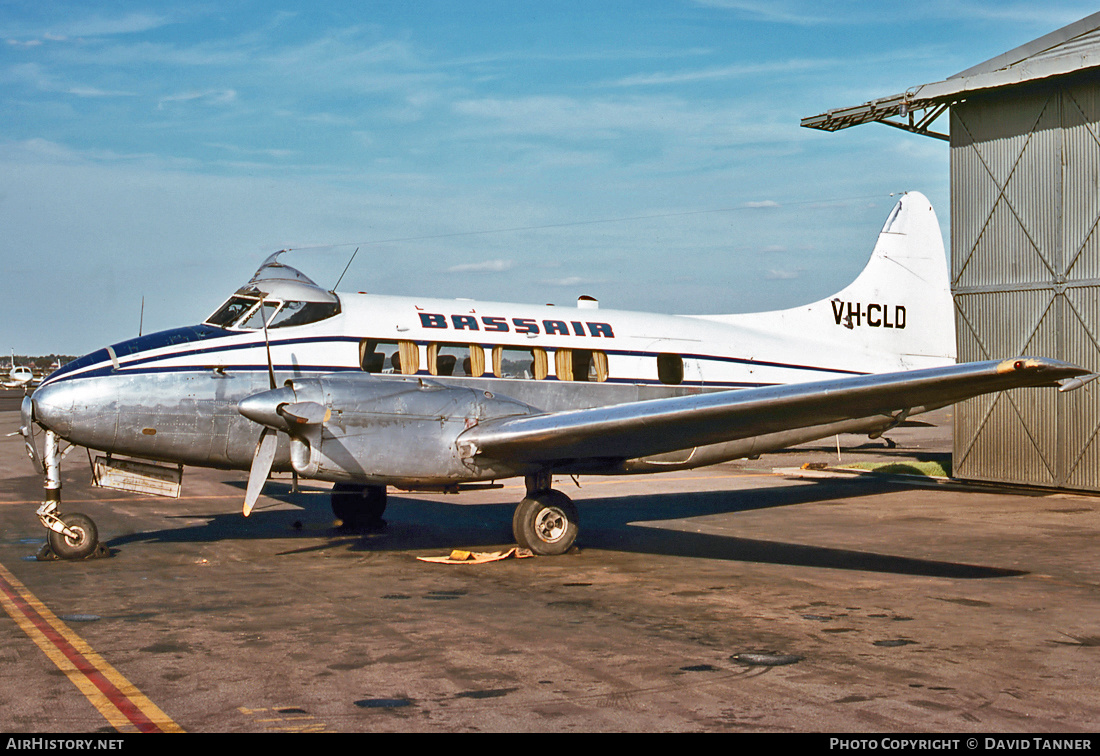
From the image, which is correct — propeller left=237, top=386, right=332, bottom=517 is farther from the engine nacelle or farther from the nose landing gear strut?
the nose landing gear strut

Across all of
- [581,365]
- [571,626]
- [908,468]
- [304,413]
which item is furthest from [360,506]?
[908,468]

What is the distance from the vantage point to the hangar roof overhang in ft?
66.2

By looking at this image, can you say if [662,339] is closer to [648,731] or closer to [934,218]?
[934,218]

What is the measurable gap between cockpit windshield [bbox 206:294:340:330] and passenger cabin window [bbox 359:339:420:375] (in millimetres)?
785

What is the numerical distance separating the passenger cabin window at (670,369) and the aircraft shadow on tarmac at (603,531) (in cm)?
246

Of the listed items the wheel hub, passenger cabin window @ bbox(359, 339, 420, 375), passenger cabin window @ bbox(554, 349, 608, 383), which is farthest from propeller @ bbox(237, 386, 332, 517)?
passenger cabin window @ bbox(554, 349, 608, 383)

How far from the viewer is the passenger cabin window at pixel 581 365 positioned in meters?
14.9

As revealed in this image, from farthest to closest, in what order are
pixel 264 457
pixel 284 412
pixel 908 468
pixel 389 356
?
pixel 908 468 < pixel 389 356 < pixel 264 457 < pixel 284 412

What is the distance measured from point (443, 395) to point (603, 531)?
15.0 feet

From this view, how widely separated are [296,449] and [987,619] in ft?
25.4

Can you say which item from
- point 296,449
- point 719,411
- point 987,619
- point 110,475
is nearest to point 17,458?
point 110,475

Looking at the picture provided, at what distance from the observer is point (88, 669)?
7449 mm

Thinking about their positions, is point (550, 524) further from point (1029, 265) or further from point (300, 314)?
point (1029, 265)

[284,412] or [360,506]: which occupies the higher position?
[284,412]
